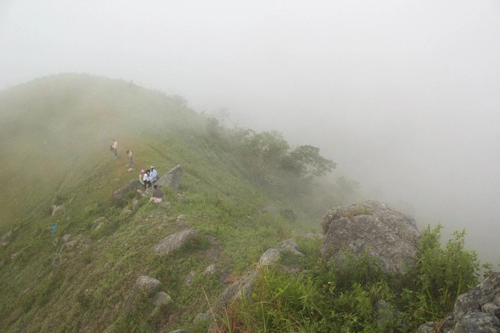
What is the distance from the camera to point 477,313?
399 centimetres

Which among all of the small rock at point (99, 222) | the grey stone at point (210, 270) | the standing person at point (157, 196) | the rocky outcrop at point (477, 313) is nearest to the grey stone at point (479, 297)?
the rocky outcrop at point (477, 313)

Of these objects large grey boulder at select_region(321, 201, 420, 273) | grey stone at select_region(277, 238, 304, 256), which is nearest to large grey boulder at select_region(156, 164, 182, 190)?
grey stone at select_region(277, 238, 304, 256)

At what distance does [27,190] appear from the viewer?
30.8m

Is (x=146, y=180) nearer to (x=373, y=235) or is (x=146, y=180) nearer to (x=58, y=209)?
(x=58, y=209)

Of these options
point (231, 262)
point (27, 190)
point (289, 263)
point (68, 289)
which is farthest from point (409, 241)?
point (27, 190)

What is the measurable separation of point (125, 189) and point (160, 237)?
8.58 meters

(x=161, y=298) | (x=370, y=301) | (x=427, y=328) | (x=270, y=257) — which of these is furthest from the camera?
(x=161, y=298)

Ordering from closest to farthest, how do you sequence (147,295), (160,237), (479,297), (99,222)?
(479,297) < (147,295) < (160,237) < (99,222)

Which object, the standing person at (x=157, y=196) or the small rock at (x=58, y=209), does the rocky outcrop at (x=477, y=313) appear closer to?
the standing person at (x=157, y=196)

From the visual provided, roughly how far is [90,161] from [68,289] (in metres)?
20.3

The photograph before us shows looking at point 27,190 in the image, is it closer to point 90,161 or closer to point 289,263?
point 90,161

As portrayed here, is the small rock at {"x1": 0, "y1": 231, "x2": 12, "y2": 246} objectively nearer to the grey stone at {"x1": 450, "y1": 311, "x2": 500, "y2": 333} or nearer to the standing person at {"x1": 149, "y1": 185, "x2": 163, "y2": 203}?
the standing person at {"x1": 149, "y1": 185, "x2": 163, "y2": 203}

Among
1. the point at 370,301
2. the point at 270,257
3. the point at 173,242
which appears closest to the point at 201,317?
the point at 270,257

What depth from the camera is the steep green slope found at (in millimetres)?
10875
